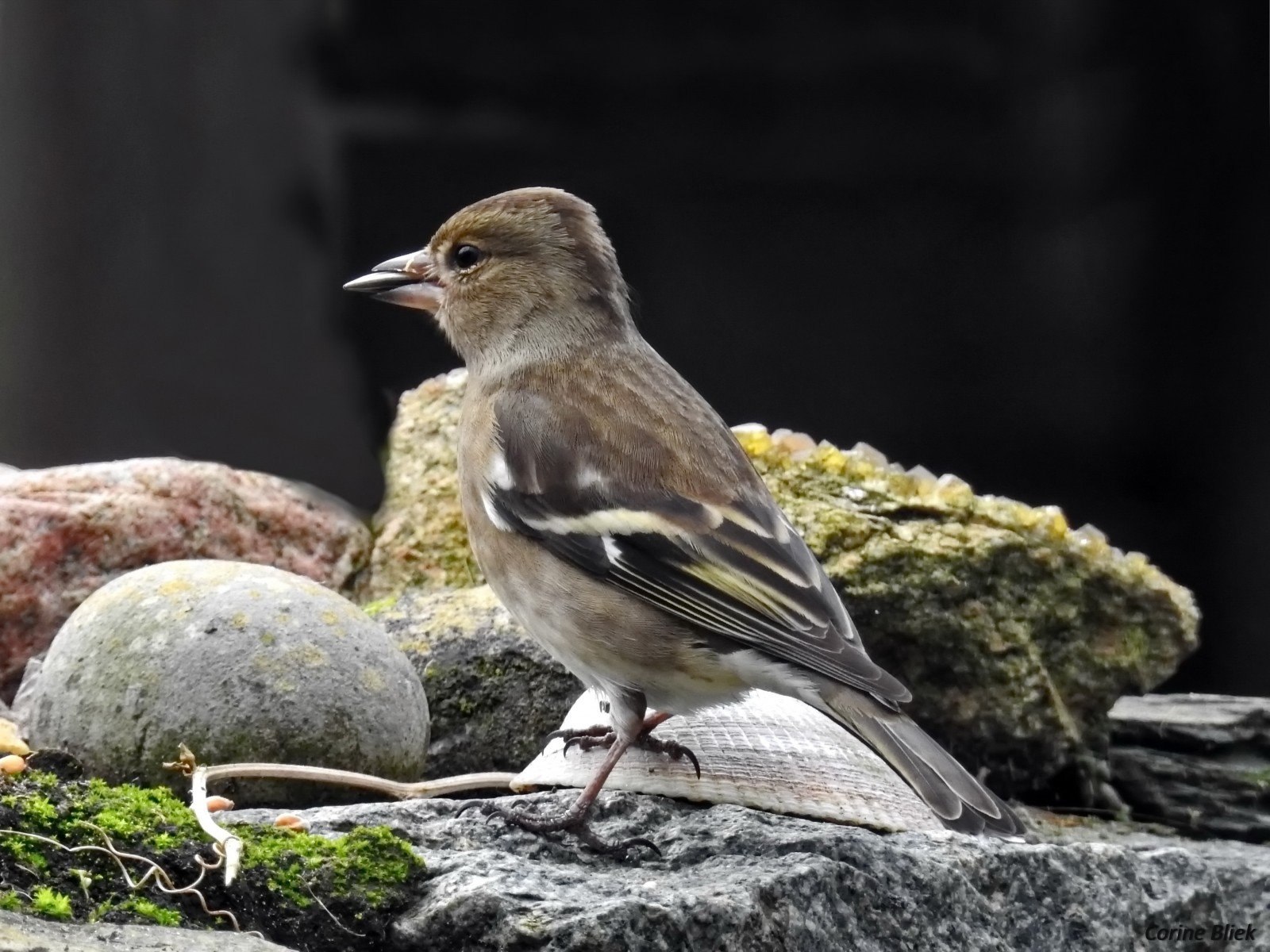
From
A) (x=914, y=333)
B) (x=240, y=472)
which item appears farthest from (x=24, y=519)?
(x=914, y=333)

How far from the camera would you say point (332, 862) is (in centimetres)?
283

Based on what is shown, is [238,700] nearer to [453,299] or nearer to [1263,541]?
[453,299]

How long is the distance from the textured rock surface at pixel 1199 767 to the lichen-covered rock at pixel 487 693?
211 centimetres

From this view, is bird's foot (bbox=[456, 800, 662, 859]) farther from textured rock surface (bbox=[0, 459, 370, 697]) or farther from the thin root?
textured rock surface (bbox=[0, 459, 370, 697])

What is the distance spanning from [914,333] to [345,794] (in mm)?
4487

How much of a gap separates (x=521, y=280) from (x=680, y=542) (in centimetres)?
121

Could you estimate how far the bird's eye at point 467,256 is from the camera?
176 inches

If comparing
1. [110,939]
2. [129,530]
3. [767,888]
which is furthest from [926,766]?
[129,530]

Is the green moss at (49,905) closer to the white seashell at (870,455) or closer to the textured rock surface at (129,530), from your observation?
the textured rock surface at (129,530)

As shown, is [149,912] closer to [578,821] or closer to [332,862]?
[332,862]

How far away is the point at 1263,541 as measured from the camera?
24.5ft

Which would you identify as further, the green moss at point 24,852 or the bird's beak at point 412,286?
the bird's beak at point 412,286

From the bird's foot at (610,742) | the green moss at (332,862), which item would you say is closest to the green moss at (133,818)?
the green moss at (332,862)

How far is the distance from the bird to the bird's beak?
23 centimetres
